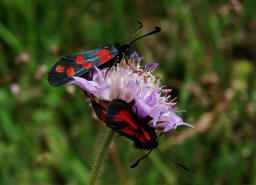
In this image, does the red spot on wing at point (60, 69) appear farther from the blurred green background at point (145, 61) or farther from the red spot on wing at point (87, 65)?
the blurred green background at point (145, 61)

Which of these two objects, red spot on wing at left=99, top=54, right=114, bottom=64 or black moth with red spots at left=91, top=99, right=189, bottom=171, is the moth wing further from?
red spot on wing at left=99, top=54, right=114, bottom=64

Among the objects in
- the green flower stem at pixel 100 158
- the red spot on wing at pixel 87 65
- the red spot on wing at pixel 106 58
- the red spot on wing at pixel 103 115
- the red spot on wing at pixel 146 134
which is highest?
the red spot on wing at pixel 87 65

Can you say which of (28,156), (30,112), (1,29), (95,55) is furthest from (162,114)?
(1,29)

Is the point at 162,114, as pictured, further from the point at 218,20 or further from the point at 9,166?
the point at 218,20

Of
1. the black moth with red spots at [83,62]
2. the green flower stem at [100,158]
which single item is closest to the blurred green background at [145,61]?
the black moth with red spots at [83,62]

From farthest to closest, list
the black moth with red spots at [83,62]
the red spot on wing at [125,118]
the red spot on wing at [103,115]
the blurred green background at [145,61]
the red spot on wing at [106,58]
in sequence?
the blurred green background at [145,61] < the red spot on wing at [106,58] < the black moth with red spots at [83,62] < the red spot on wing at [103,115] < the red spot on wing at [125,118]

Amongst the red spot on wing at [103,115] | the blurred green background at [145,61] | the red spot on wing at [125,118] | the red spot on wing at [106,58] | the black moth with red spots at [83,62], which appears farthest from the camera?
the blurred green background at [145,61]
